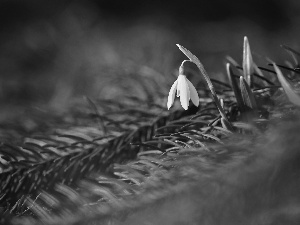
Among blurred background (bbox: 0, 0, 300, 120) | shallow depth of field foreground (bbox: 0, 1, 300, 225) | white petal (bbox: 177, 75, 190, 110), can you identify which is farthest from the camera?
blurred background (bbox: 0, 0, 300, 120)

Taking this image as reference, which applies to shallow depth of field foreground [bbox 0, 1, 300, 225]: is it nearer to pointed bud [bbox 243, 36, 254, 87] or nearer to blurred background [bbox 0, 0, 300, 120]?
pointed bud [bbox 243, 36, 254, 87]

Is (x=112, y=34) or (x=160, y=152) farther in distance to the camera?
(x=112, y=34)

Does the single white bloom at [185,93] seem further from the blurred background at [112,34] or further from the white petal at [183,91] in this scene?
the blurred background at [112,34]

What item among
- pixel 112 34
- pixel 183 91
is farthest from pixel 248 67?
pixel 112 34

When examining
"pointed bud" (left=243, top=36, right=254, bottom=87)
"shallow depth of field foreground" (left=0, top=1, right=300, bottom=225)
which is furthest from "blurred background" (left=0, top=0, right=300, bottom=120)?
"pointed bud" (left=243, top=36, right=254, bottom=87)

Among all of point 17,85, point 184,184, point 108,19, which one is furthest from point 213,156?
point 108,19

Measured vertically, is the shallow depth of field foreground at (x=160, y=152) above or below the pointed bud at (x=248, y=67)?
below

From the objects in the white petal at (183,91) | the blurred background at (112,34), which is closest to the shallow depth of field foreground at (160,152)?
the white petal at (183,91)

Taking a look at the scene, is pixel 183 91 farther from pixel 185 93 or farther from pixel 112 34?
pixel 112 34
